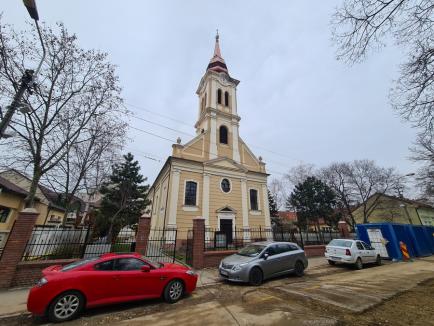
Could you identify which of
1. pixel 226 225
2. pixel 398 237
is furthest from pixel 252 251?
pixel 398 237

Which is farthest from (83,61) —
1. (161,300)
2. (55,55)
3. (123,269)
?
(161,300)

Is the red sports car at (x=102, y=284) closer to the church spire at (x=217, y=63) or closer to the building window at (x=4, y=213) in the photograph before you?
the building window at (x=4, y=213)

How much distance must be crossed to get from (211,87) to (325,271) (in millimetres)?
21143

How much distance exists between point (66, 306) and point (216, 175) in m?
16.6

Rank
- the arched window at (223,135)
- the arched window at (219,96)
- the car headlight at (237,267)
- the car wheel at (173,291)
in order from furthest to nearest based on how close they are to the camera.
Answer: the arched window at (219,96) < the arched window at (223,135) < the car headlight at (237,267) < the car wheel at (173,291)

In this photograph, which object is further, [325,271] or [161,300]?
[325,271]

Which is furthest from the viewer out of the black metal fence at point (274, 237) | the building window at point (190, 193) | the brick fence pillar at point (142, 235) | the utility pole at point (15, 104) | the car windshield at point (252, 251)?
the building window at point (190, 193)

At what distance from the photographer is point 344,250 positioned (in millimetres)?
11570

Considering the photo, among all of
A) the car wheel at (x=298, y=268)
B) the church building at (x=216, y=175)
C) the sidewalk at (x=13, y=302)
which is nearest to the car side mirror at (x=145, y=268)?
the sidewalk at (x=13, y=302)

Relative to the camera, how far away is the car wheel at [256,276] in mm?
7664

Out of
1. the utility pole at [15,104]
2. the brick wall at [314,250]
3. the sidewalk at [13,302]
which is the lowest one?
the sidewalk at [13,302]

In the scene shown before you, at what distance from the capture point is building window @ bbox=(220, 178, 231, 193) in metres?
20.9

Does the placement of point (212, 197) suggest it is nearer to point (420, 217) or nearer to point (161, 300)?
point (161, 300)

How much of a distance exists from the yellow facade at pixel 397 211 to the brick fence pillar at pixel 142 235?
38.7m
